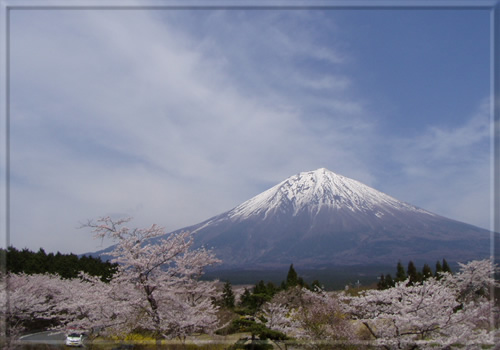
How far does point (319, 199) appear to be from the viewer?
50375 millimetres

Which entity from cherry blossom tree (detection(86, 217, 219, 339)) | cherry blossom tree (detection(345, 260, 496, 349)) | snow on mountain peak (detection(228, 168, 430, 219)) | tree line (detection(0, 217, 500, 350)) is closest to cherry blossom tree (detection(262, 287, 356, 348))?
tree line (detection(0, 217, 500, 350))

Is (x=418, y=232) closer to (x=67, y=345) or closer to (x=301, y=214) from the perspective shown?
(x=301, y=214)

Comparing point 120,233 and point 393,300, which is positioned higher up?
A: point 120,233

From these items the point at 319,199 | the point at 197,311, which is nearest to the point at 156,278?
the point at 197,311

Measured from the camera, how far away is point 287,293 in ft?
37.4

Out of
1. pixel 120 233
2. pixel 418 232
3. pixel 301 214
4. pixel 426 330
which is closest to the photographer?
pixel 426 330

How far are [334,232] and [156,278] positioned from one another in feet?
136

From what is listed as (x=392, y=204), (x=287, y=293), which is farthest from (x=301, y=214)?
(x=287, y=293)

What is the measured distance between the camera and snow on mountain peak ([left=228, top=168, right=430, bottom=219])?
4325 centimetres

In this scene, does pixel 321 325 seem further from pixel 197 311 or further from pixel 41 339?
pixel 41 339

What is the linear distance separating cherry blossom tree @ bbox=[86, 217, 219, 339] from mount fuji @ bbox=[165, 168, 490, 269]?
81.7 feet

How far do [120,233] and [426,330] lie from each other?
5.09 meters

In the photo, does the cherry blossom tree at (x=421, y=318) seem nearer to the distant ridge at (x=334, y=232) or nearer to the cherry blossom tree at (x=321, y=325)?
the cherry blossom tree at (x=321, y=325)

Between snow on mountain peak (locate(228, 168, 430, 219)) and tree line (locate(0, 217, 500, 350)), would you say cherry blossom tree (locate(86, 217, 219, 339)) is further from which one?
snow on mountain peak (locate(228, 168, 430, 219))
